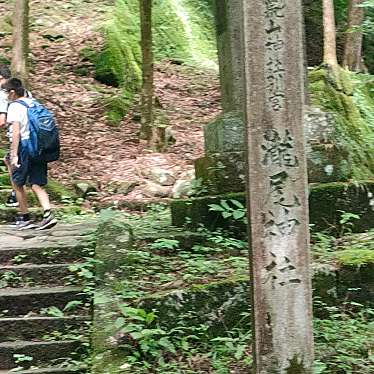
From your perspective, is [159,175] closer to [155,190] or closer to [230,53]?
[155,190]

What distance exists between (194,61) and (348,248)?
13526mm

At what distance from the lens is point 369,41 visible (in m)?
19.3

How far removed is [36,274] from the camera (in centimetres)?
570

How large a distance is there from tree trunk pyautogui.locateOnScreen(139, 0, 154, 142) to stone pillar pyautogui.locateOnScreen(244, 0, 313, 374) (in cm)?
841

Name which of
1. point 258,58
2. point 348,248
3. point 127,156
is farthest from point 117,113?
point 258,58

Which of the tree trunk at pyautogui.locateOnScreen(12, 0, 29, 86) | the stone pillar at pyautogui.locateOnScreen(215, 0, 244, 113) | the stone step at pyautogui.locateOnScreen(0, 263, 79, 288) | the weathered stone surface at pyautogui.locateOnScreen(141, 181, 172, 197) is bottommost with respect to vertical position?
the stone step at pyautogui.locateOnScreen(0, 263, 79, 288)

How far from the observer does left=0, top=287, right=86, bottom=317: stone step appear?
207 inches

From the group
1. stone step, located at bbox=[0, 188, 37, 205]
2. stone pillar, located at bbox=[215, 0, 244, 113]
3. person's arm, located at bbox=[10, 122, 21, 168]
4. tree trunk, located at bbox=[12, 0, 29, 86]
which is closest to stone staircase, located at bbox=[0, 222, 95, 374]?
person's arm, located at bbox=[10, 122, 21, 168]

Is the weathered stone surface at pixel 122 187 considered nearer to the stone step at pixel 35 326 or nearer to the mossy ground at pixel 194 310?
the mossy ground at pixel 194 310

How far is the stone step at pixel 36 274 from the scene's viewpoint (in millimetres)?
5633

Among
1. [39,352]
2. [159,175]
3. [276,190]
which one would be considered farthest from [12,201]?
[276,190]

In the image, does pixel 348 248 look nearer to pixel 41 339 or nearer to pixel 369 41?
pixel 41 339

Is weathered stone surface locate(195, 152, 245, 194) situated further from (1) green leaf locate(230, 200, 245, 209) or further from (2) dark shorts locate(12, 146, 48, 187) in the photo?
(2) dark shorts locate(12, 146, 48, 187)

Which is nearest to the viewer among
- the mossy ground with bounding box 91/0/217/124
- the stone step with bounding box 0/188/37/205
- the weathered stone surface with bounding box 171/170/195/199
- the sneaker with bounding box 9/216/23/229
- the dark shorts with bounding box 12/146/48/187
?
the dark shorts with bounding box 12/146/48/187
